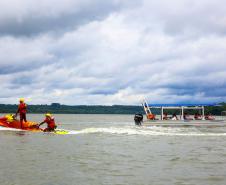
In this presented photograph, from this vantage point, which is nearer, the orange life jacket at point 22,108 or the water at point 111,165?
the water at point 111,165

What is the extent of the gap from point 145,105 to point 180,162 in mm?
34591

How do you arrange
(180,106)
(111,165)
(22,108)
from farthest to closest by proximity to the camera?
1. (180,106)
2. (22,108)
3. (111,165)

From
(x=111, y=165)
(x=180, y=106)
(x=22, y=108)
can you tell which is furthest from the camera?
(x=180, y=106)

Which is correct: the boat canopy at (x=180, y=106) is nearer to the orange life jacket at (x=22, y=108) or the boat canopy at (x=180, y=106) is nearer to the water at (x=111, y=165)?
the orange life jacket at (x=22, y=108)

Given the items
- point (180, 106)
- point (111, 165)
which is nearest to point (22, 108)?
point (111, 165)

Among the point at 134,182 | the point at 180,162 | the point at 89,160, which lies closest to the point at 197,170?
the point at 180,162

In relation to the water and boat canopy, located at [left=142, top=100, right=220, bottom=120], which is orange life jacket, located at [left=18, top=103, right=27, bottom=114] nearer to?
the water

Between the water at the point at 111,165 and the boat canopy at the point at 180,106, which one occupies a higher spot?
the boat canopy at the point at 180,106

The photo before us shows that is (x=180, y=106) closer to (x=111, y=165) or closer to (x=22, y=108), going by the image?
(x=22, y=108)

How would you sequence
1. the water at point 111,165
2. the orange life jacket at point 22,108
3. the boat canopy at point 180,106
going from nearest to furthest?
the water at point 111,165 → the orange life jacket at point 22,108 → the boat canopy at point 180,106

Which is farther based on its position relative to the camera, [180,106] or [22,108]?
[180,106]

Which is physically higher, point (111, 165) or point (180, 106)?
point (180, 106)

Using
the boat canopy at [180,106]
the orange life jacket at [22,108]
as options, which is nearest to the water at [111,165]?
the orange life jacket at [22,108]

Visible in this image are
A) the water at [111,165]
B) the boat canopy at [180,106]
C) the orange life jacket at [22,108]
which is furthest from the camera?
the boat canopy at [180,106]
